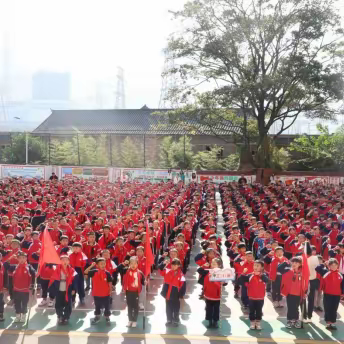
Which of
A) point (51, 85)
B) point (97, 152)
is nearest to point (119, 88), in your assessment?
point (51, 85)

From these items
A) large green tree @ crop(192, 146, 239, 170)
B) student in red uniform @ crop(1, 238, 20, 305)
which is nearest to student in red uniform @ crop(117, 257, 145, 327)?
student in red uniform @ crop(1, 238, 20, 305)

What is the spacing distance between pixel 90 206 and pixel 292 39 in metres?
19.3

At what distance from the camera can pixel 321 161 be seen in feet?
121

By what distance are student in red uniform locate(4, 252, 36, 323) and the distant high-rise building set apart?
92683 mm

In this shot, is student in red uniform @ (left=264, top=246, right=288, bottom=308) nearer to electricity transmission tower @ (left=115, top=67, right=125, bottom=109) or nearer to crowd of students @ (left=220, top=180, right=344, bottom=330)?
crowd of students @ (left=220, top=180, right=344, bottom=330)

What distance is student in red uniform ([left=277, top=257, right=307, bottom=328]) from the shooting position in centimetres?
821

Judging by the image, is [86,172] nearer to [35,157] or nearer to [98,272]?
[35,157]

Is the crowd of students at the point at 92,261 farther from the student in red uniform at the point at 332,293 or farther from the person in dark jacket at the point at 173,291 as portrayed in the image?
the student in red uniform at the point at 332,293

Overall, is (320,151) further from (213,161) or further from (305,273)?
(305,273)

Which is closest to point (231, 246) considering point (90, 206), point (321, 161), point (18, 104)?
point (90, 206)

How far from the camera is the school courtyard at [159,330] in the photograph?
7617 mm

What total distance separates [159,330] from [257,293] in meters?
1.74

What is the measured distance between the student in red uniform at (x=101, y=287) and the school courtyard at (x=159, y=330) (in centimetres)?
18

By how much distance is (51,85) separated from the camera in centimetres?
9894
